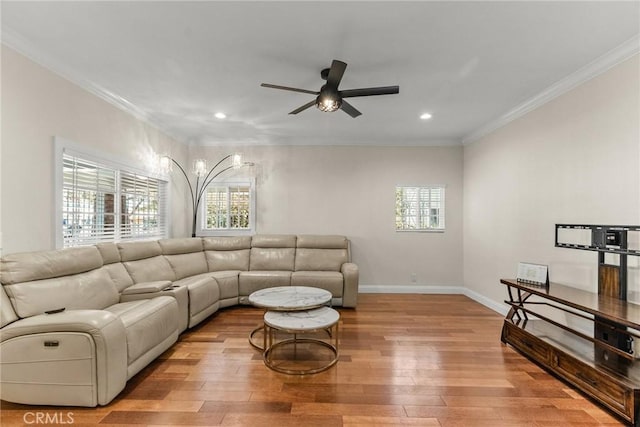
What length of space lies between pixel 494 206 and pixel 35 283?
5210 millimetres

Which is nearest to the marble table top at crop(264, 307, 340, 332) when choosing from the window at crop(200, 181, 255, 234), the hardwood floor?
the hardwood floor

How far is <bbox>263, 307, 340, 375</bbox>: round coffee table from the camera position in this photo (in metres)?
2.42

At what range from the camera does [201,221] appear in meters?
5.26

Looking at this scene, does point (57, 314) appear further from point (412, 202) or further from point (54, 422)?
point (412, 202)

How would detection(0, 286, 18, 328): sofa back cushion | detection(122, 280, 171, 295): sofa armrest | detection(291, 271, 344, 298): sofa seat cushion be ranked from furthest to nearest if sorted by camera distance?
detection(291, 271, 344, 298): sofa seat cushion
detection(122, 280, 171, 295): sofa armrest
detection(0, 286, 18, 328): sofa back cushion

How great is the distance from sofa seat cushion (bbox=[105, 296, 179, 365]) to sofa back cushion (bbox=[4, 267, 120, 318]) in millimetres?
161

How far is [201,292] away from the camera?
3.46 meters

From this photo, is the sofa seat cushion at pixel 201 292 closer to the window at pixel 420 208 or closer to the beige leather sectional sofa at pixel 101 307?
the beige leather sectional sofa at pixel 101 307

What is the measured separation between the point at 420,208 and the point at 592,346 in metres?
3.09

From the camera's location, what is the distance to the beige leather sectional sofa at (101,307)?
6.23 feet

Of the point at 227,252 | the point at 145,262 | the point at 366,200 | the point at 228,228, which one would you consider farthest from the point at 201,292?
the point at 366,200

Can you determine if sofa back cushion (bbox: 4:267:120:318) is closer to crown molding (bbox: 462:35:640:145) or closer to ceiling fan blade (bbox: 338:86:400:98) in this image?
ceiling fan blade (bbox: 338:86:400:98)

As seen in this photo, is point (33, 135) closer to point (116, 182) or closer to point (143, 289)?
point (116, 182)

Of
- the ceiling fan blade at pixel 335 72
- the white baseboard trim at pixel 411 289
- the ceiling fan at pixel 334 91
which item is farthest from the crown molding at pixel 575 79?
the white baseboard trim at pixel 411 289
